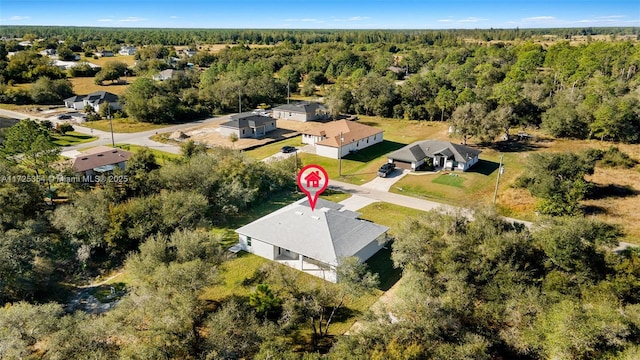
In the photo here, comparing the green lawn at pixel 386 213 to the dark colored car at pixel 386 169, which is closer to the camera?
the green lawn at pixel 386 213

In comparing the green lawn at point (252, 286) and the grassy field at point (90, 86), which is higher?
the grassy field at point (90, 86)

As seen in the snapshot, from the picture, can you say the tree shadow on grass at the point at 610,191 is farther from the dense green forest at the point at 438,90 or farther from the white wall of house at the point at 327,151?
the white wall of house at the point at 327,151

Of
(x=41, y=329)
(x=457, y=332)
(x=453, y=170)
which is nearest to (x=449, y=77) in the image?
(x=453, y=170)

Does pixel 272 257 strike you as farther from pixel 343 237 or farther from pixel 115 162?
pixel 115 162

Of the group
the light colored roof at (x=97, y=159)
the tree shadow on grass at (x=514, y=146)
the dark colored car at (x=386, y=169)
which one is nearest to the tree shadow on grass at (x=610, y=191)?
the tree shadow on grass at (x=514, y=146)

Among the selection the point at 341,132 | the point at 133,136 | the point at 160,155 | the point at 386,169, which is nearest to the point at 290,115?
the point at 341,132

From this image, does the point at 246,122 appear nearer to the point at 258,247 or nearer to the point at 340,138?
the point at 340,138

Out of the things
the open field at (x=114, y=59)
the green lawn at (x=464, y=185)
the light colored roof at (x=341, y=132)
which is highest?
the open field at (x=114, y=59)
